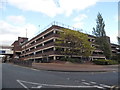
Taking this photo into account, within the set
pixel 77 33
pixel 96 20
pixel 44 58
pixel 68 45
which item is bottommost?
pixel 44 58

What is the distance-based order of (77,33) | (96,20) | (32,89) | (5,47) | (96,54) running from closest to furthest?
(32,89), (77,33), (96,20), (96,54), (5,47)

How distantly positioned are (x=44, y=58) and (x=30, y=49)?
Answer: 2328 cm

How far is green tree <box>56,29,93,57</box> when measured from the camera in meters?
44.8

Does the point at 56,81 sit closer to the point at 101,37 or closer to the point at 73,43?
the point at 73,43

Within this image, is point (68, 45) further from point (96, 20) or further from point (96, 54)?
point (96, 54)

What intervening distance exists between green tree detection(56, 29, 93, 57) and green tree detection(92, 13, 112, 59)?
8.30 meters

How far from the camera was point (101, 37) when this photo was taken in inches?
2156

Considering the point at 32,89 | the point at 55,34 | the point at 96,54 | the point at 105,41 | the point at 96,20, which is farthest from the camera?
the point at 96,54

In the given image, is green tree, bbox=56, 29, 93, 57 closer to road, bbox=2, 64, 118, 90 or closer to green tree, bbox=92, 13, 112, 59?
green tree, bbox=92, 13, 112, 59

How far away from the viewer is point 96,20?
58.5 m

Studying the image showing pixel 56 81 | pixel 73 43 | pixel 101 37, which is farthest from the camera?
pixel 101 37

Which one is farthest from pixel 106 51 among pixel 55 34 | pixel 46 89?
pixel 46 89

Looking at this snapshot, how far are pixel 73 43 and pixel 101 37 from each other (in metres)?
13.4

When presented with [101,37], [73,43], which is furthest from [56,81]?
[101,37]
